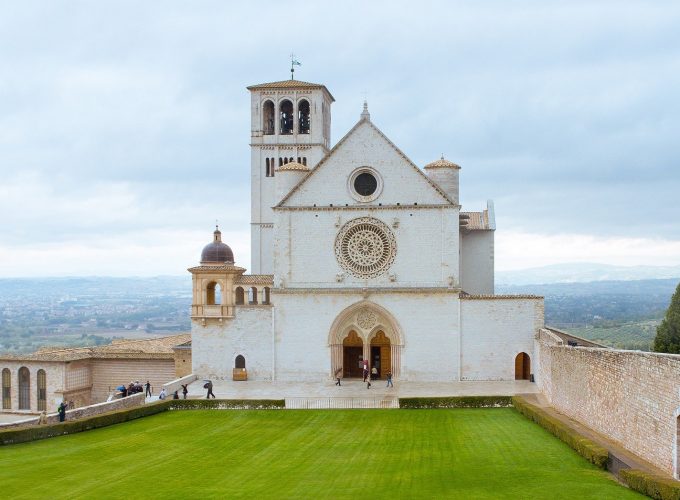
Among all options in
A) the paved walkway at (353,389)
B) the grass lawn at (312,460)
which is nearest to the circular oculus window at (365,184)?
the paved walkway at (353,389)

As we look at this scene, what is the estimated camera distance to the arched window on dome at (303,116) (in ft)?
A: 198

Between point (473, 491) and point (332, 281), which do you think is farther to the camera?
point (332, 281)

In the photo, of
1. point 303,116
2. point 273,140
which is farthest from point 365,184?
point 303,116

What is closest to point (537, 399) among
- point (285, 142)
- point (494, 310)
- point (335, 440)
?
point (494, 310)

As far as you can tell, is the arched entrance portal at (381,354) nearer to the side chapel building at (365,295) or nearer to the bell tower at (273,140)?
the side chapel building at (365,295)

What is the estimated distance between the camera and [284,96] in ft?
197

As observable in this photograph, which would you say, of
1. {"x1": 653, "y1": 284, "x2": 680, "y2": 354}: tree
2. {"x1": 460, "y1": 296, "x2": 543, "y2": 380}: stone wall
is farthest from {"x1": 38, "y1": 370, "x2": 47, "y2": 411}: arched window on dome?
{"x1": 653, "y1": 284, "x2": 680, "y2": 354}: tree

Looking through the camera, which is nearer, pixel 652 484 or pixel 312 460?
pixel 652 484

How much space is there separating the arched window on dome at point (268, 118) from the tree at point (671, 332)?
28099mm

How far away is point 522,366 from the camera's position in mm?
45250

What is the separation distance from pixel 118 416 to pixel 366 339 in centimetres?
1528

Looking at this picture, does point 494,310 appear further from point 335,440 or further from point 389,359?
point 335,440

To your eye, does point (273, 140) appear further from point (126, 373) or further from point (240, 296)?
point (126, 373)

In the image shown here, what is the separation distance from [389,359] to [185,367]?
11.6m
